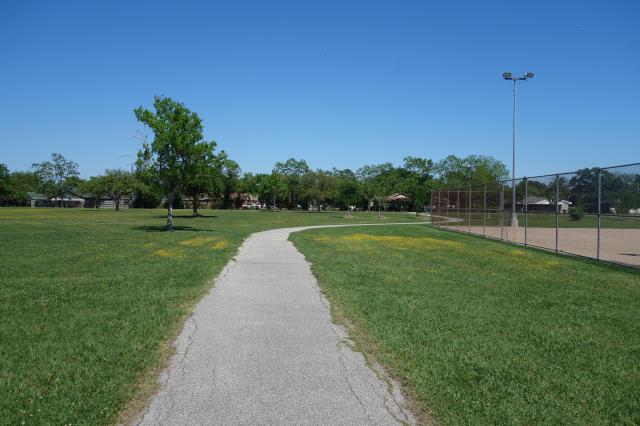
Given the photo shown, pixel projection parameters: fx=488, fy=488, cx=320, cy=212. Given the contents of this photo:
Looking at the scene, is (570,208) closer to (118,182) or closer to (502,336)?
(502,336)

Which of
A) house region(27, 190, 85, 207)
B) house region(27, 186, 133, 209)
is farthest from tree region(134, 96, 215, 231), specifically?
house region(27, 190, 85, 207)

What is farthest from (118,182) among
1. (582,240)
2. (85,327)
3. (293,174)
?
(85,327)

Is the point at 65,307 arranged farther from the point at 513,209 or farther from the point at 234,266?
the point at 513,209

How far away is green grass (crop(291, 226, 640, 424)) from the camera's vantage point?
4.18 meters

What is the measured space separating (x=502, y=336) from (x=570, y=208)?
12970 millimetres

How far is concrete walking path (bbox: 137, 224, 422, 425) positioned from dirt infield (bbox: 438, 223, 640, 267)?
11876mm

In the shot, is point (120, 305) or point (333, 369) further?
point (120, 305)

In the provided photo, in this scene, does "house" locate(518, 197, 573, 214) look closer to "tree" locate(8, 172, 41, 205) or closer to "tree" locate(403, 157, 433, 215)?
"tree" locate(403, 157, 433, 215)

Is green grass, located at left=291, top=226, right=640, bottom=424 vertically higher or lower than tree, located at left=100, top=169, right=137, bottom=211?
lower

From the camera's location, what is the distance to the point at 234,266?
43.5 feet

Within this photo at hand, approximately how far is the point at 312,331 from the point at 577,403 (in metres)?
3.30

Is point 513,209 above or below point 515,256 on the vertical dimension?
above

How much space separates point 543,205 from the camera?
64.4ft

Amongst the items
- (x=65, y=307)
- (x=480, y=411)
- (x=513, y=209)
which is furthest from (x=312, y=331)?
(x=513, y=209)
